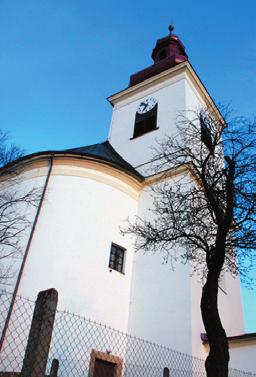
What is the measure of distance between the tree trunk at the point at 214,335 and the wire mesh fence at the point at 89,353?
14.9 ft

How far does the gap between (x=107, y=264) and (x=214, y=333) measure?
285 inches

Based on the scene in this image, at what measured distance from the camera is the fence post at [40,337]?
3357 millimetres

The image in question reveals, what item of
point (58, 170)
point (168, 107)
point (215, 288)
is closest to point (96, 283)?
point (58, 170)

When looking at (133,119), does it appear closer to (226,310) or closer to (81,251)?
(81,251)

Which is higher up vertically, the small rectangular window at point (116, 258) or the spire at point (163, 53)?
the spire at point (163, 53)

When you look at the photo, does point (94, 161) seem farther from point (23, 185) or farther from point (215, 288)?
point (215, 288)

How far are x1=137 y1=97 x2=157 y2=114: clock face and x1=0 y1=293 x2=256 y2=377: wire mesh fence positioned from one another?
39.0 feet

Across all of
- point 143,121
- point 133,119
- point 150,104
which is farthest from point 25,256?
point 150,104

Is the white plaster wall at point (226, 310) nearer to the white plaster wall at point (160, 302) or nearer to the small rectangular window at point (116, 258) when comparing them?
the white plaster wall at point (160, 302)

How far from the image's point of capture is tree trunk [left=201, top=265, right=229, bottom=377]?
5746 millimetres

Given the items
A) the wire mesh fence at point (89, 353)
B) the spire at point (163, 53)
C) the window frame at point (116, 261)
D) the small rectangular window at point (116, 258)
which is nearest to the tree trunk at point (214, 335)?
the wire mesh fence at point (89, 353)

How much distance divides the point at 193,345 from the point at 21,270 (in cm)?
574

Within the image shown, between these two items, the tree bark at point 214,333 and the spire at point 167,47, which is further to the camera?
the spire at point 167,47

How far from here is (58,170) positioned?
1434cm
